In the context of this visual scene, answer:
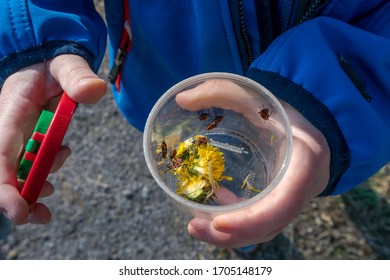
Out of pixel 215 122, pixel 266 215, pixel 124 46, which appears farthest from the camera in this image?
pixel 124 46

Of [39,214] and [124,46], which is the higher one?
[124,46]

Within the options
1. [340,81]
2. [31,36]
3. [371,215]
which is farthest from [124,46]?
[371,215]

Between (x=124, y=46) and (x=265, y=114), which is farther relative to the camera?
(x=124, y=46)

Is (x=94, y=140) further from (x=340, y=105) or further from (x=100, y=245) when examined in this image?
(x=340, y=105)

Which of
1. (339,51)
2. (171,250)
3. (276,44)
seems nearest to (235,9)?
(276,44)

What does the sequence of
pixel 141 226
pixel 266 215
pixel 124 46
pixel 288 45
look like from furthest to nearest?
pixel 141 226 → pixel 124 46 → pixel 288 45 → pixel 266 215

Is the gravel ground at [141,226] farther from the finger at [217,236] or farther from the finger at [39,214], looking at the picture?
the finger at [217,236]

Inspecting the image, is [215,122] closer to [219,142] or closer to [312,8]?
[219,142]
